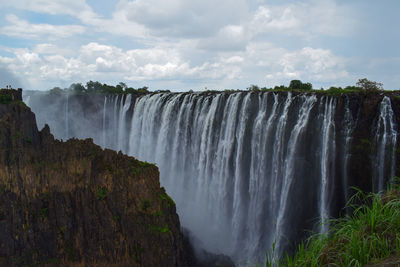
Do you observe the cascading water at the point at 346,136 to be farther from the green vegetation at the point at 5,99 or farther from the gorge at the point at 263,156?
the green vegetation at the point at 5,99

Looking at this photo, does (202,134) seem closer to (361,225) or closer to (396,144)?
(396,144)

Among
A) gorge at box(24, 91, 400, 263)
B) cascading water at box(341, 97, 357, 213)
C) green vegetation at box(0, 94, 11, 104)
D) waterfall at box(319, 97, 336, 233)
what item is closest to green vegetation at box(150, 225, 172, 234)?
gorge at box(24, 91, 400, 263)

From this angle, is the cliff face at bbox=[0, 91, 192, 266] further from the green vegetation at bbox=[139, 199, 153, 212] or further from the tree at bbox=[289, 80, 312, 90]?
the tree at bbox=[289, 80, 312, 90]

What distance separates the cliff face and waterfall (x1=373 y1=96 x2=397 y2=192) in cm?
937

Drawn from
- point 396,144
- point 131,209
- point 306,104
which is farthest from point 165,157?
point 396,144

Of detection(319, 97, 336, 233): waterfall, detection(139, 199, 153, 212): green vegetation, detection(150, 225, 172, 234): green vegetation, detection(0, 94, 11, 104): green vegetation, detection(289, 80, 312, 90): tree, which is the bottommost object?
detection(150, 225, 172, 234): green vegetation

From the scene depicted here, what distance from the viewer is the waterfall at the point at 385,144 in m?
12.4

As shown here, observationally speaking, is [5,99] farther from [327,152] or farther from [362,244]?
[362,244]

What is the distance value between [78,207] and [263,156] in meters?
10.2

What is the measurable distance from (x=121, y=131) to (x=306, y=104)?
18838 millimetres

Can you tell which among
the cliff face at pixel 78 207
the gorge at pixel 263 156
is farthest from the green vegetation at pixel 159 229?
the gorge at pixel 263 156

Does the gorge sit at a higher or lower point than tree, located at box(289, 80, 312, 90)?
lower

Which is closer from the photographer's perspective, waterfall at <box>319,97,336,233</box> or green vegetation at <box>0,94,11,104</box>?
waterfall at <box>319,97,336,233</box>

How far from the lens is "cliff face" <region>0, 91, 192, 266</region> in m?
13.3
